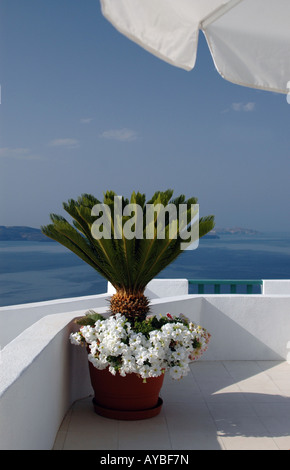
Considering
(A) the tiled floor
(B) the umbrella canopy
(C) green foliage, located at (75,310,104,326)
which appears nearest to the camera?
(B) the umbrella canopy

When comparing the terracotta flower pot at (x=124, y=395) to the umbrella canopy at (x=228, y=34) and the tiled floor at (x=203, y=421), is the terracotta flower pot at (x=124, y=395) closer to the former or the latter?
the tiled floor at (x=203, y=421)

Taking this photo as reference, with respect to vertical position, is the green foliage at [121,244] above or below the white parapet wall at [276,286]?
above

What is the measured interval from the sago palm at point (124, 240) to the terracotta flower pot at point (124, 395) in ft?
1.92

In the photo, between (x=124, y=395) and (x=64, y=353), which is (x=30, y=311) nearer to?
(x=64, y=353)

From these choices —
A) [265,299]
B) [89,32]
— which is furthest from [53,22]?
[265,299]

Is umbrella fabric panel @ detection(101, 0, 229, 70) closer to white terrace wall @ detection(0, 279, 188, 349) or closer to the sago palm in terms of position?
the sago palm

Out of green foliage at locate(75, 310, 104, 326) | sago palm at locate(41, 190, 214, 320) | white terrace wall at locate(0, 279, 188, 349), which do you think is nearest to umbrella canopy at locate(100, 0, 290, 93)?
sago palm at locate(41, 190, 214, 320)

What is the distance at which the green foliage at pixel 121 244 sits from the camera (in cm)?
417

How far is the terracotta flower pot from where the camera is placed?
381 centimetres

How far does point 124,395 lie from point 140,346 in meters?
0.46

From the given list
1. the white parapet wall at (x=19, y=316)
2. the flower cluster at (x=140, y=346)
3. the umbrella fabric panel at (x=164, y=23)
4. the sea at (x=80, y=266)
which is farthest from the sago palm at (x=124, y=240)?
the sea at (x=80, y=266)

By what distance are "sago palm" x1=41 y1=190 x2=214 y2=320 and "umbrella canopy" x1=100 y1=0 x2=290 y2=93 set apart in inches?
55.3

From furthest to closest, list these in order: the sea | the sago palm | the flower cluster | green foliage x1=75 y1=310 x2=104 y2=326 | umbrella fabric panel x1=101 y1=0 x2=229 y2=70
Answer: the sea
the sago palm
green foliage x1=75 y1=310 x2=104 y2=326
the flower cluster
umbrella fabric panel x1=101 y1=0 x2=229 y2=70

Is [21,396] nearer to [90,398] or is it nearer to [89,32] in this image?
[90,398]
